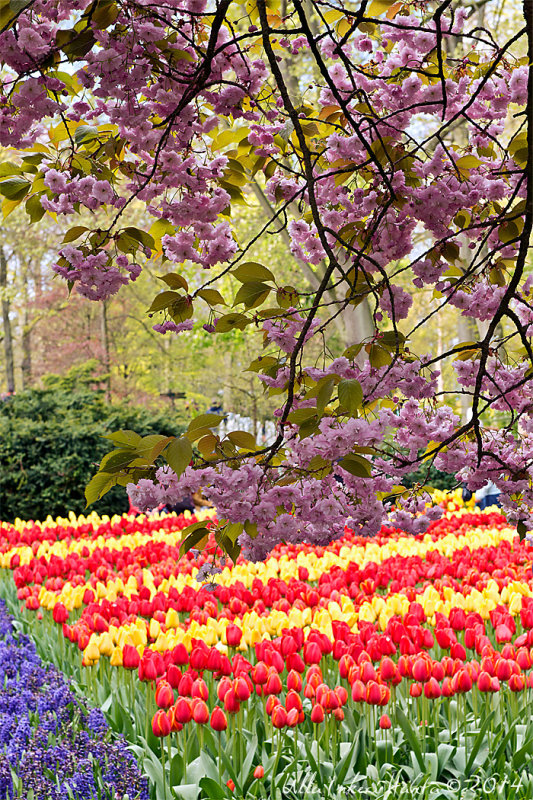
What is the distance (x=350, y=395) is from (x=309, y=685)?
159 centimetres

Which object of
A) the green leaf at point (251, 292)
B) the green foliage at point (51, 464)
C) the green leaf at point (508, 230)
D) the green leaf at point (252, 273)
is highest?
the green leaf at point (508, 230)

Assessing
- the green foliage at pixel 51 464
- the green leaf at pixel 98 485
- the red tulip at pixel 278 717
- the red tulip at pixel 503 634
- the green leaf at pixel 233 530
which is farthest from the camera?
the green foliage at pixel 51 464

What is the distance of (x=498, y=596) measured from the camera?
3.95 meters

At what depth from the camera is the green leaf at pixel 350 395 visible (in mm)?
1488

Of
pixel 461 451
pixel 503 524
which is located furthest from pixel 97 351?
pixel 461 451


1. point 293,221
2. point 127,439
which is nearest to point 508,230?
point 293,221

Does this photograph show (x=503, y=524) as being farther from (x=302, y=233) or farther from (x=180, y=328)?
(x=180, y=328)

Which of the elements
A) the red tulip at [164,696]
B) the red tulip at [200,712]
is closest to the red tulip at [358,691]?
the red tulip at [200,712]

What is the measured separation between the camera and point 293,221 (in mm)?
2746

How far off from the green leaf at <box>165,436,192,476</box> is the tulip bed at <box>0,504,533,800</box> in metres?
0.60

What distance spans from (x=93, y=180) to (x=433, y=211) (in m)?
0.93

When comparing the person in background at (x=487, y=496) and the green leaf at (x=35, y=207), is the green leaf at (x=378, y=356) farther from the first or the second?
the person in background at (x=487, y=496)

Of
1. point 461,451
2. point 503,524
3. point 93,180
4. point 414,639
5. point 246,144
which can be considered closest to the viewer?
point 93,180

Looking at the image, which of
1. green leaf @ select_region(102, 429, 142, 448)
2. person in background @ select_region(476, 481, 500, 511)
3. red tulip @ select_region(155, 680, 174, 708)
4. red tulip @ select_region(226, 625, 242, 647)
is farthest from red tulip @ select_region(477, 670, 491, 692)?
person in background @ select_region(476, 481, 500, 511)
